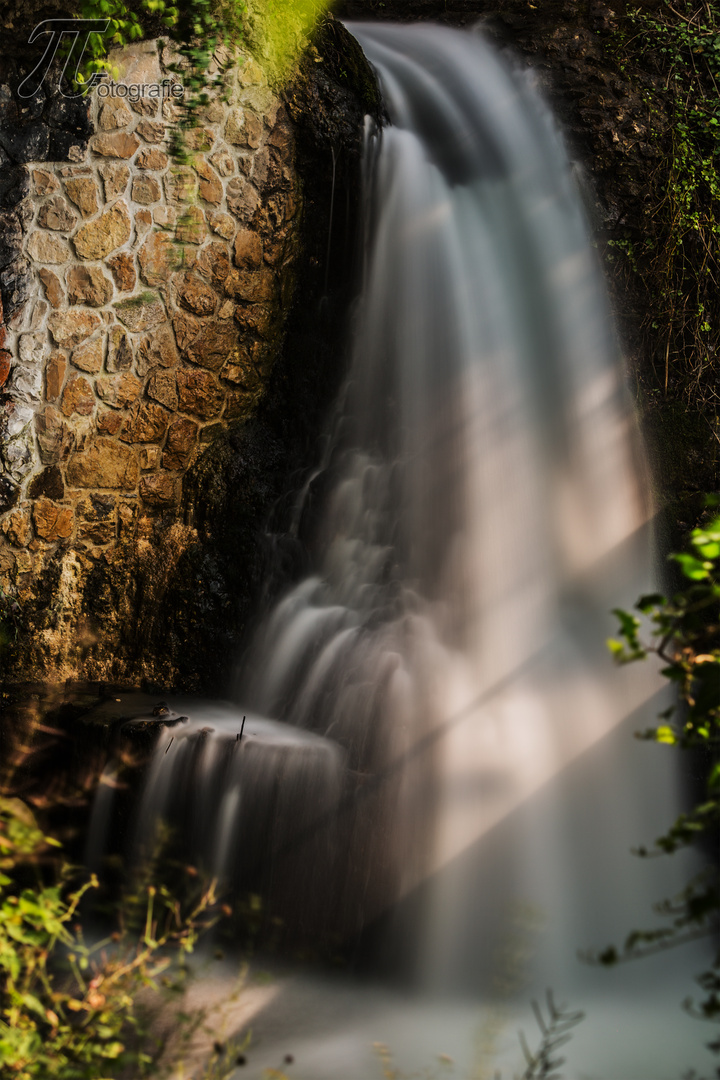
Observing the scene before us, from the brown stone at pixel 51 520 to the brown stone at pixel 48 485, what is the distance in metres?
0.03

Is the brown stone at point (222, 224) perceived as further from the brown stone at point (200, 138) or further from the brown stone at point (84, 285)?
the brown stone at point (84, 285)

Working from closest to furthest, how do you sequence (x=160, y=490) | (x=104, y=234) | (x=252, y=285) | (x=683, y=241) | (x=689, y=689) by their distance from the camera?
1. (x=689, y=689)
2. (x=104, y=234)
3. (x=160, y=490)
4. (x=252, y=285)
5. (x=683, y=241)

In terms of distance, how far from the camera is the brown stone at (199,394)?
4160 millimetres

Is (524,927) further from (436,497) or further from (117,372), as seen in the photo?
(117,372)

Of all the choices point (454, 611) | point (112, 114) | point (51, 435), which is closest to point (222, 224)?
point (112, 114)

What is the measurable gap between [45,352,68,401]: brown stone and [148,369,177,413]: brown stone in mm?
424

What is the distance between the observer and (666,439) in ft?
14.7

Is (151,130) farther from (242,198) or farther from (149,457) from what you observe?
(149,457)

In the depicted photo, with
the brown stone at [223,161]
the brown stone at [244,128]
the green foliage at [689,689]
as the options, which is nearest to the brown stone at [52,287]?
the brown stone at [223,161]

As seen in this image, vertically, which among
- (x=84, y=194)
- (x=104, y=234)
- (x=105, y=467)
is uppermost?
(x=84, y=194)

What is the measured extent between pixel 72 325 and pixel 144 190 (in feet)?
2.56

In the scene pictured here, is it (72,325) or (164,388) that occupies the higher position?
(72,325)

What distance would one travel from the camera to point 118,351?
407 centimetres

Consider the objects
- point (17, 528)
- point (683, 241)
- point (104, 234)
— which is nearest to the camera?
point (17, 528)
